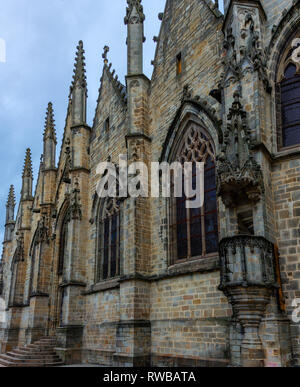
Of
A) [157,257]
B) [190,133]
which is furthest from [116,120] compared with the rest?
[157,257]

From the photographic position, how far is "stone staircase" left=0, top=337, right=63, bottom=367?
1466 centimetres

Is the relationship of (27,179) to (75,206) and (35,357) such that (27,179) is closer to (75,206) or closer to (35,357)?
(75,206)

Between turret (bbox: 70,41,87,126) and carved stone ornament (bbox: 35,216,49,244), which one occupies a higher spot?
turret (bbox: 70,41,87,126)

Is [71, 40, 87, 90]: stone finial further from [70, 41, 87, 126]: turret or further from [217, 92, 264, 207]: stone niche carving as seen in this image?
[217, 92, 264, 207]: stone niche carving

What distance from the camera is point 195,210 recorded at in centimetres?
1134

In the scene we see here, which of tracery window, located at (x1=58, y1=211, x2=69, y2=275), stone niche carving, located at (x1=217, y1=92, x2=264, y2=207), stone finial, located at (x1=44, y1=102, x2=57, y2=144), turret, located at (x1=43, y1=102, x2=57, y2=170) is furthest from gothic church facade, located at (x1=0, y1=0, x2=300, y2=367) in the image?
stone finial, located at (x1=44, y1=102, x2=57, y2=144)

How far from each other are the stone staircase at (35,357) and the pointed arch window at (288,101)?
1115 cm

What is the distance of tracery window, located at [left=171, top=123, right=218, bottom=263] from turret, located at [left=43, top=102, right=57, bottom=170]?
41.6 feet

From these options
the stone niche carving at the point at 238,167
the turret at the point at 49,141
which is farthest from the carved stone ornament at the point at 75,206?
the stone niche carving at the point at 238,167

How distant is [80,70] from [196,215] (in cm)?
1118

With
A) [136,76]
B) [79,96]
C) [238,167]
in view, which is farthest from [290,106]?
[79,96]

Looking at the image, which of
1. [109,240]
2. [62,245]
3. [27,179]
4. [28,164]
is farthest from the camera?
[28,164]

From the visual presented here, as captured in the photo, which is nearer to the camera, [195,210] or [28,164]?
[195,210]
